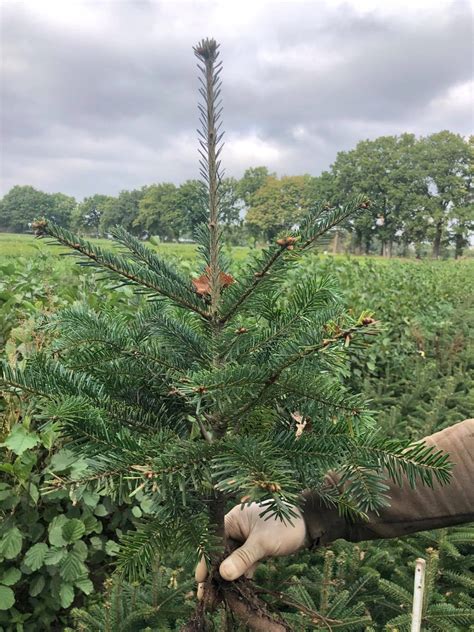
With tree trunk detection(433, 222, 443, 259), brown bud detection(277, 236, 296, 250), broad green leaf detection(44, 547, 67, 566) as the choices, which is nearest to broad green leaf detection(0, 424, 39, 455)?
broad green leaf detection(44, 547, 67, 566)

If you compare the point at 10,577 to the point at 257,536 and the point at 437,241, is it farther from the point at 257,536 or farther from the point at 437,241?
the point at 437,241

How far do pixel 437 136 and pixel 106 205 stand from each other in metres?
72.5

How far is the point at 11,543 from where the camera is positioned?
237cm

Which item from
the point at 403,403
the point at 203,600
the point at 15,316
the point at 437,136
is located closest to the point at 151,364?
the point at 203,600

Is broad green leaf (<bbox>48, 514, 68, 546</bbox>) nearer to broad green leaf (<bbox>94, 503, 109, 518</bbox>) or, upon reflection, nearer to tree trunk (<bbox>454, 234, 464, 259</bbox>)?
broad green leaf (<bbox>94, 503, 109, 518</bbox>)

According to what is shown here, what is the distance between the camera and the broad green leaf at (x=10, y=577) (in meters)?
2.41

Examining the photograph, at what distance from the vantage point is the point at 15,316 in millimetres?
3189

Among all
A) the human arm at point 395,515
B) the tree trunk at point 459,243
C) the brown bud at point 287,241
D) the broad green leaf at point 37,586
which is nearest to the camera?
the brown bud at point 287,241

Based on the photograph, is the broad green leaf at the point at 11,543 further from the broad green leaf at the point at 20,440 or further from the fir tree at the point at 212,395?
the fir tree at the point at 212,395

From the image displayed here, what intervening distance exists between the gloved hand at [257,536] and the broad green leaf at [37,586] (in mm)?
1627

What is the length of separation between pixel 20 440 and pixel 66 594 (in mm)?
869

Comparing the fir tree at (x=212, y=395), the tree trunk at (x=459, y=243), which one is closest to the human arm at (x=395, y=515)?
the fir tree at (x=212, y=395)

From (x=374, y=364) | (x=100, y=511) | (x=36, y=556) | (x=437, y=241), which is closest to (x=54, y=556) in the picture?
(x=36, y=556)

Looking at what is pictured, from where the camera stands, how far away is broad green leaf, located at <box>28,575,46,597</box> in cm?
254
